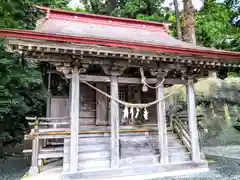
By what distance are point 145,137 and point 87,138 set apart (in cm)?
174

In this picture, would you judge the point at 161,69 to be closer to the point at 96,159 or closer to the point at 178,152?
the point at 178,152

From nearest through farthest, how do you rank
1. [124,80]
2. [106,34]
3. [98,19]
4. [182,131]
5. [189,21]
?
[124,80] < [106,34] < [182,131] < [98,19] < [189,21]

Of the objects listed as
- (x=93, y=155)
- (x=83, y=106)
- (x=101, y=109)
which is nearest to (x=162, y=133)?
(x=93, y=155)

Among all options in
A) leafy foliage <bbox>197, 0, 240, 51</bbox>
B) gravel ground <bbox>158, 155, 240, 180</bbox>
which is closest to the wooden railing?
gravel ground <bbox>158, 155, 240, 180</bbox>

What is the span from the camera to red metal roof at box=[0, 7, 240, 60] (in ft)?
13.7

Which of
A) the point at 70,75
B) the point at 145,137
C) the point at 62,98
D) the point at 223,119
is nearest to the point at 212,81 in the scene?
the point at 223,119

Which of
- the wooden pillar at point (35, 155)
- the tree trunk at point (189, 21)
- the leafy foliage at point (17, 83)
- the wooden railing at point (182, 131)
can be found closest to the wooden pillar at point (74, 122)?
the wooden pillar at point (35, 155)

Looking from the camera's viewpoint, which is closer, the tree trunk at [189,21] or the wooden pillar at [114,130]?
the wooden pillar at [114,130]

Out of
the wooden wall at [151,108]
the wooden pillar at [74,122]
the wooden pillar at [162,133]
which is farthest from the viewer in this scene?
the wooden wall at [151,108]

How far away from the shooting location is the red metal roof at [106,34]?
13.7ft

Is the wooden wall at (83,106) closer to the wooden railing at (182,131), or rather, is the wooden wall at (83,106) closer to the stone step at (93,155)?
the stone step at (93,155)

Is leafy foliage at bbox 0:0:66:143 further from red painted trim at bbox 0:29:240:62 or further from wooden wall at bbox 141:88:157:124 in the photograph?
wooden wall at bbox 141:88:157:124

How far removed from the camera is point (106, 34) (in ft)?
20.2

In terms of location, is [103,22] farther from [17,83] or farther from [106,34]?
[17,83]
